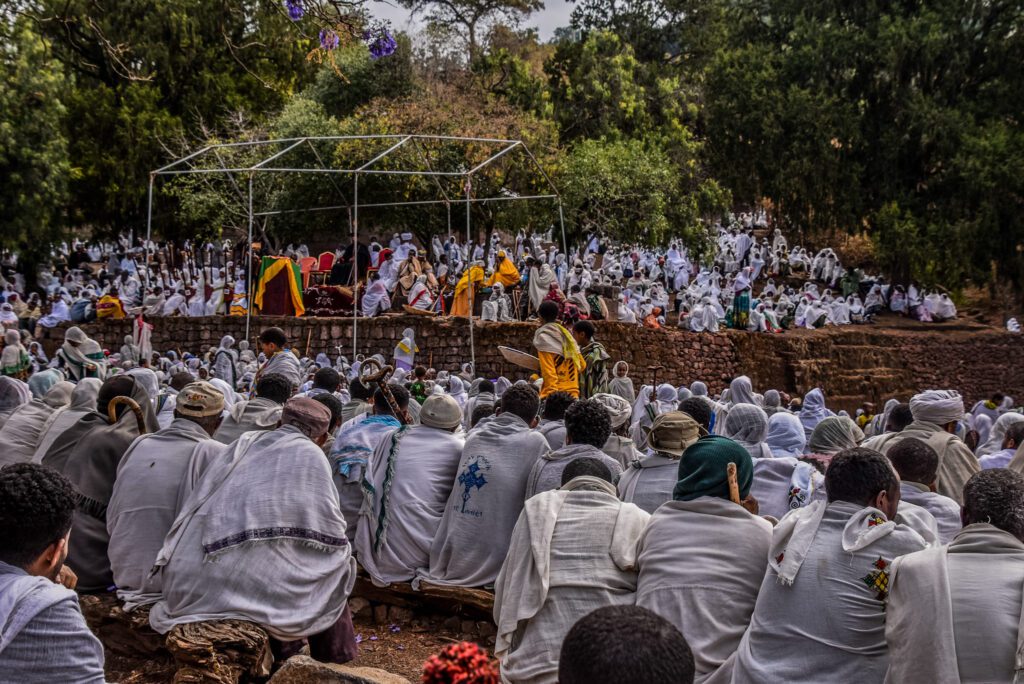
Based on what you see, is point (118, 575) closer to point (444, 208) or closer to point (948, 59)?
point (444, 208)

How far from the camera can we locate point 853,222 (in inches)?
1054

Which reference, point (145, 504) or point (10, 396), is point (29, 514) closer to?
point (145, 504)

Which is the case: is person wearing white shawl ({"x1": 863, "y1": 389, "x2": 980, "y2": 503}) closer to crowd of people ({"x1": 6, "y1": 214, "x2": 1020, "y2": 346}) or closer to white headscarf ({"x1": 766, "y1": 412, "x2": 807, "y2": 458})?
white headscarf ({"x1": 766, "y1": 412, "x2": 807, "y2": 458})

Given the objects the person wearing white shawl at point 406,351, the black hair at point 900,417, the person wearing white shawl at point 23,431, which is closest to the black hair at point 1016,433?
the black hair at point 900,417

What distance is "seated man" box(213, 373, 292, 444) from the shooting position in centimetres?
576

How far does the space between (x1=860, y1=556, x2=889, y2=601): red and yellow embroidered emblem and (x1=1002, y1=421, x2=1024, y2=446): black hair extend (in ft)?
10.7

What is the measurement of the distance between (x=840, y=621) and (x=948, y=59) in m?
25.7

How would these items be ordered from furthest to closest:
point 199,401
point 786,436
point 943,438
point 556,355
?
point 556,355 → point 786,436 → point 943,438 → point 199,401

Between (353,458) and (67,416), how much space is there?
5.33ft

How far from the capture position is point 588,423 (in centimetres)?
492

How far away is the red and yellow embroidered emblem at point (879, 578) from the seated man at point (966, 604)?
113 mm

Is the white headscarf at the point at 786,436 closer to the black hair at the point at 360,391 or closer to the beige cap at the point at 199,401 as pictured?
the black hair at the point at 360,391

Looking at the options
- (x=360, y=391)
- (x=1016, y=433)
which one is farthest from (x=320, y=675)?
(x=1016, y=433)

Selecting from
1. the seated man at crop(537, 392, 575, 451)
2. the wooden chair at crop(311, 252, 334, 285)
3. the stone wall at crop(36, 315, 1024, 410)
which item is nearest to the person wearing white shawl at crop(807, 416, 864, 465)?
the seated man at crop(537, 392, 575, 451)
